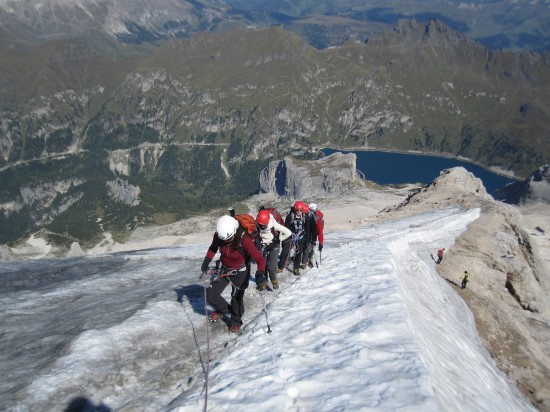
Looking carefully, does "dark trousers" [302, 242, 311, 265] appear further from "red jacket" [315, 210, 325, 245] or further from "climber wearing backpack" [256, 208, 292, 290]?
"climber wearing backpack" [256, 208, 292, 290]

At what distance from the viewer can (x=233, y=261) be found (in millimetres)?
14359

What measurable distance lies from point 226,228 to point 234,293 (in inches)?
106

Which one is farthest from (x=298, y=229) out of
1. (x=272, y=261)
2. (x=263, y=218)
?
(x=263, y=218)

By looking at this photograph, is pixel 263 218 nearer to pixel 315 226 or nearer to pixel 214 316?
pixel 315 226

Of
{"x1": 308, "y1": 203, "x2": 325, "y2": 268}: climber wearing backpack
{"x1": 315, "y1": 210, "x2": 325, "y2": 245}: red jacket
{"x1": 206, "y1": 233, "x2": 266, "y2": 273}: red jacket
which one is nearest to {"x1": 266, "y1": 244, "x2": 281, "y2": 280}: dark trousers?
{"x1": 308, "y1": 203, "x2": 325, "y2": 268}: climber wearing backpack

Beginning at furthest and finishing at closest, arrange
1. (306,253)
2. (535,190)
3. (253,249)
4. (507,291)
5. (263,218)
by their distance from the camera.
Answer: (535,190), (507,291), (306,253), (263,218), (253,249)

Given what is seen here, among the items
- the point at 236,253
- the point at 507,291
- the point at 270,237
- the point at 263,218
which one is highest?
the point at 263,218

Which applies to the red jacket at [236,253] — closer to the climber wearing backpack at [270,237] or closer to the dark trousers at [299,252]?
Answer: the climber wearing backpack at [270,237]

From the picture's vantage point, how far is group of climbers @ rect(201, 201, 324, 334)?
14148mm

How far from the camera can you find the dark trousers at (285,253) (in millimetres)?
20219

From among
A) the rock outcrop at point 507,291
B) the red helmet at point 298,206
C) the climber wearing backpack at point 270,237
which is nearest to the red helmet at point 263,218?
the climber wearing backpack at point 270,237

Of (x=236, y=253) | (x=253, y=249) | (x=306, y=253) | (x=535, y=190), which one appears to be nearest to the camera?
→ (x=253, y=249)

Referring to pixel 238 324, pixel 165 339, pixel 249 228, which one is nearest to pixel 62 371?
pixel 165 339

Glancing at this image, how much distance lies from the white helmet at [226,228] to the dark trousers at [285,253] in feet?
21.8
